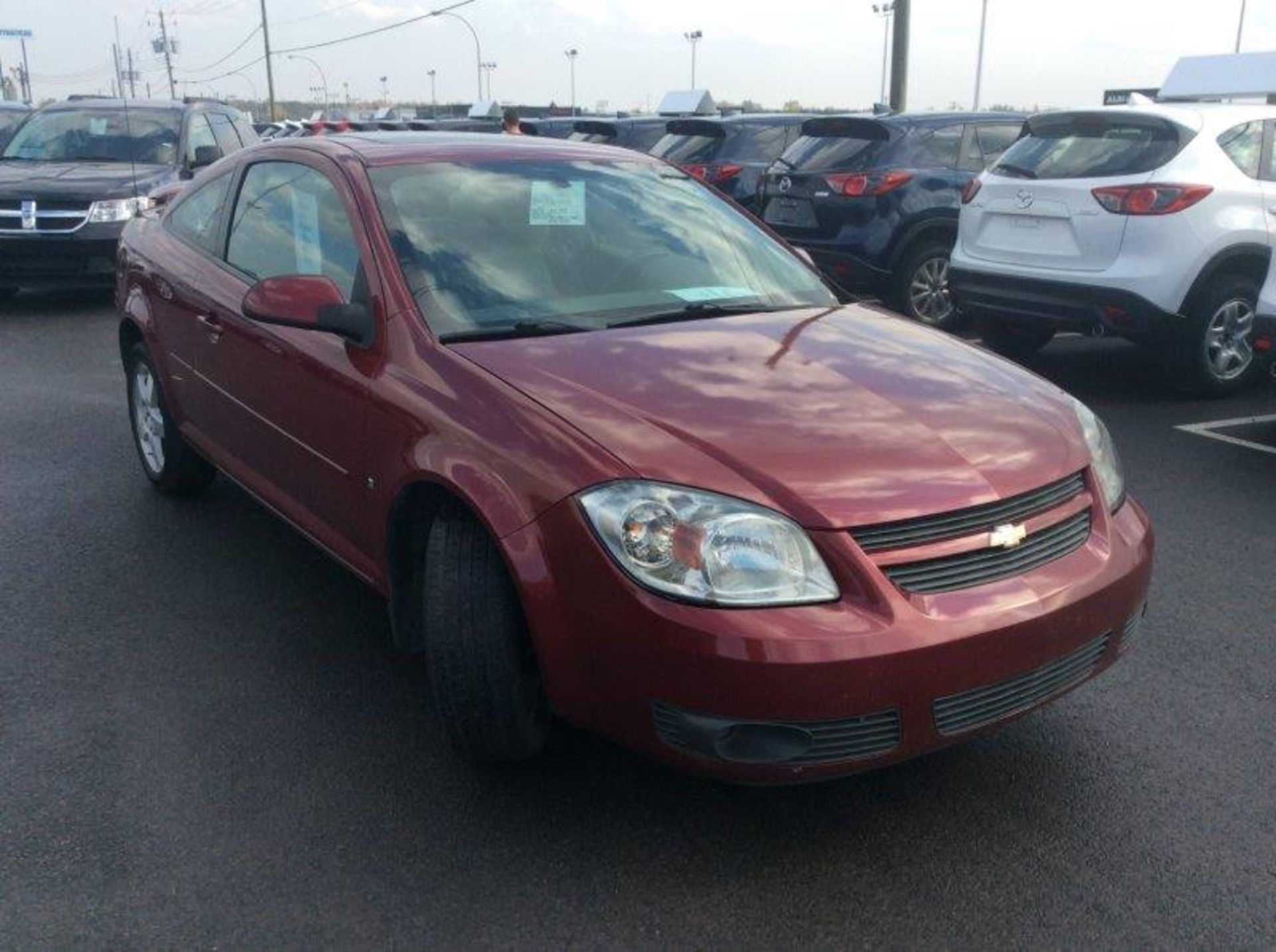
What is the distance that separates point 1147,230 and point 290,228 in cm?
495

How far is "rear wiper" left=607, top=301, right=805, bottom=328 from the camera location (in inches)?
140

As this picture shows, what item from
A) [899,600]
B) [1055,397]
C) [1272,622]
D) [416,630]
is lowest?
[1272,622]

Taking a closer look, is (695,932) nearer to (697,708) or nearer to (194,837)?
(697,708)

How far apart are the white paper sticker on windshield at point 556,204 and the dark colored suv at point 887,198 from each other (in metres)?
5.64

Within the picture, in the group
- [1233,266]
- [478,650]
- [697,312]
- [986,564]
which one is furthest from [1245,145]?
[478,650]

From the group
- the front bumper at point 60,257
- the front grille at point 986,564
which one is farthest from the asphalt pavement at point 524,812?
the front bumper at point 60,257

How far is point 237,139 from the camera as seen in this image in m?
13.1

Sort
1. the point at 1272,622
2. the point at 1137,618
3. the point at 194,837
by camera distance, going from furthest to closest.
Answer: the point at 1272,622, the point at 1137,618, the point at 194,837

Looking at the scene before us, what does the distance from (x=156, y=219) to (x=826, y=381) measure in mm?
3603

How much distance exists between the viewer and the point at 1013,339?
8.84 meters

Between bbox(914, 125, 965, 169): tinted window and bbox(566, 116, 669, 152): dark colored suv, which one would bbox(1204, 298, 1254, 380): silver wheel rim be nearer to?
bbox(914, 125, 965, 169): tinted window

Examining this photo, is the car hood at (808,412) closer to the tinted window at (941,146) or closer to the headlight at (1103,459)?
the headlight at (1103,459)

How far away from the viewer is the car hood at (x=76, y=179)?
10.3 m

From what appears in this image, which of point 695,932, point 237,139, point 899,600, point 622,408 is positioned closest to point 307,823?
point 695,932
